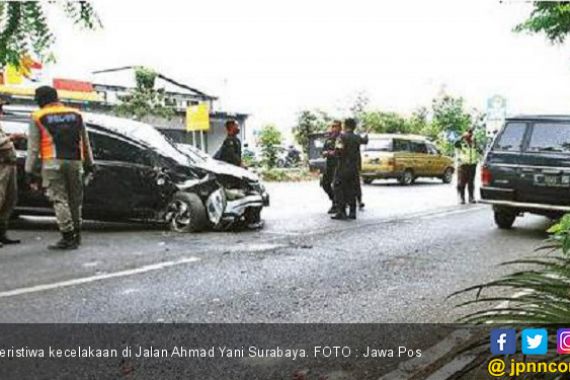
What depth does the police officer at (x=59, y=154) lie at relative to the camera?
272 inches

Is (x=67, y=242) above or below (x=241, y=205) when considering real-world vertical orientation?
below

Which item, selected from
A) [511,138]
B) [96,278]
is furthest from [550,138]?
[96,278]

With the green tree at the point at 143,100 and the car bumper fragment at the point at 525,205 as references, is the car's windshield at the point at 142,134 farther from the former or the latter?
the green tree at the point at 143,100

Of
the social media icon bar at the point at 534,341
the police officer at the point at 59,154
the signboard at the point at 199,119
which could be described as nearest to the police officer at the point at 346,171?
the police officer at the point at 59,154

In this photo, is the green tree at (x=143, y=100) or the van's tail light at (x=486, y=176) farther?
the green tree at (x=143, y=100)

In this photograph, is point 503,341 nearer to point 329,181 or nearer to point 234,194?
point 234,194

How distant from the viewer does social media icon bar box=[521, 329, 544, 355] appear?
2.00 metres

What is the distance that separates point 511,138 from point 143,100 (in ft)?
59.1

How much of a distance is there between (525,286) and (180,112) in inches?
1129

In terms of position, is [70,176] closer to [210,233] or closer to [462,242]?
[210,233]

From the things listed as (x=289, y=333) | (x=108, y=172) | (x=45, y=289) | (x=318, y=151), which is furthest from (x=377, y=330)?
(x=318, y=151)

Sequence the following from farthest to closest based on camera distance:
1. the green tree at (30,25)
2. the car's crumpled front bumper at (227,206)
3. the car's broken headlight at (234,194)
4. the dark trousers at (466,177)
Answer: the dark trousers at (466,177)
the car's broken headlight at (234,194)
the car's crumpled front bumper at (227,206)
the green tree at (30,25)

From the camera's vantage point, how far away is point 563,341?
77.2 inches

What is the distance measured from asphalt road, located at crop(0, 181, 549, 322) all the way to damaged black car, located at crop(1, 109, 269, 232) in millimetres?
285
